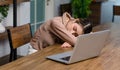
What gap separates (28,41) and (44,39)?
296mm

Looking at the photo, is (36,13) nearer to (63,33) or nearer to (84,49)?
(63,33)

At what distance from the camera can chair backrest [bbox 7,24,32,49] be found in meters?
2.31

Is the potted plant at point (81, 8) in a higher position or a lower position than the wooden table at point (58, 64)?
higher

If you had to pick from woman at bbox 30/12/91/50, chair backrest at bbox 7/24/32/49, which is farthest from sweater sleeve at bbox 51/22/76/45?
chair backrest at bbox 7/24/32/49

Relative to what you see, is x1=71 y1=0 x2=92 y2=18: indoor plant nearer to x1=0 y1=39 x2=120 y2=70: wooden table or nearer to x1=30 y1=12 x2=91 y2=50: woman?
x1=30 y1=12 x2=91 y2=50: woman

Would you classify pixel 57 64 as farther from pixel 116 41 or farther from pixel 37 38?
pixel 116 41

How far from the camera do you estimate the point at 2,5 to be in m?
3.62

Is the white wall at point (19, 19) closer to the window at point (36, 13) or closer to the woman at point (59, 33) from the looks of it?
the window at point (36, 13)

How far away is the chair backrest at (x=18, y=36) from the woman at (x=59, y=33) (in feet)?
0.39

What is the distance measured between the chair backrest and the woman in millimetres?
118

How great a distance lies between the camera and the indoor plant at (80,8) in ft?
19.7

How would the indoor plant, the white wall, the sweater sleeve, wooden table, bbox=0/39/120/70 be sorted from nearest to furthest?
wooden table, bbox=0/39/120/70 < the sweater sleeve < the white wall < the indoor plant

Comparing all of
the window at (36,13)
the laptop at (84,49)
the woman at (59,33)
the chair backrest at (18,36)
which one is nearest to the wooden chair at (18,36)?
the chair backrest at (18,36)

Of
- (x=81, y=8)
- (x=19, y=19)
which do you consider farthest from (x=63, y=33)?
(x=81, y=8)
